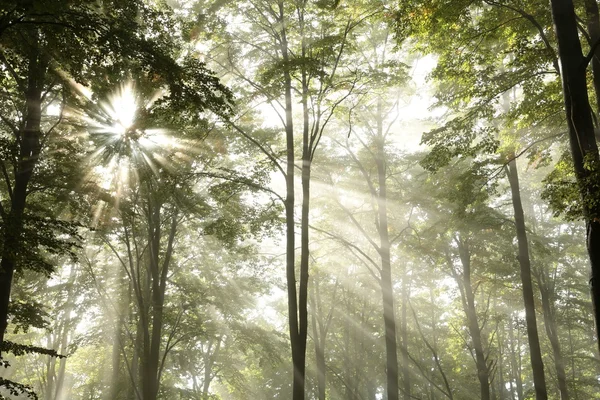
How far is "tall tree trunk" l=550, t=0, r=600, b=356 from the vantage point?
602 cm

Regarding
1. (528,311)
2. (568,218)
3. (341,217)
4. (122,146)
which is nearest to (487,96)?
→ (568,218)

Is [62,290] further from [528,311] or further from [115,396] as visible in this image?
[528,311]

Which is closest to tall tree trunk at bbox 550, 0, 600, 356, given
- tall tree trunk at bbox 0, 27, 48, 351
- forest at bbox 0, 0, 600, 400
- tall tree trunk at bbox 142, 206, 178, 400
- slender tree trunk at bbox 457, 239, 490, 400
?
forest at bbox 0, 0, 600, 400

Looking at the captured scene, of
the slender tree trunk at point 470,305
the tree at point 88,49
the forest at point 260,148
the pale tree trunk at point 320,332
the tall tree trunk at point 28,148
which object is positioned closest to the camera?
the tree at point 88,49

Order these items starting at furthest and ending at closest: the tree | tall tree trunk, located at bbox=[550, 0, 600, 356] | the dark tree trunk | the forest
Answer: the dark tree trunk < the forest < tall tree trunk, located at bbox=[550, 0, 600, 356] < the tree

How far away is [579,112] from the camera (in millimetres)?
6398

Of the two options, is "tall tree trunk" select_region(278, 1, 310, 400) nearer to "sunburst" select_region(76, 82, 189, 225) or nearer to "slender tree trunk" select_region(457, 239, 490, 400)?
"sunburst" select_region(76, 82, 189, 225)

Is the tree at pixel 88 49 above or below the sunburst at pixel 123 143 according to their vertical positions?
below

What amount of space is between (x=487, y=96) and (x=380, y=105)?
25.3ft

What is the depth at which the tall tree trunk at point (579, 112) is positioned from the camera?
6016mm

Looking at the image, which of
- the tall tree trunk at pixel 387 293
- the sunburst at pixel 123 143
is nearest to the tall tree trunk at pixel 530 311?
the tall tree trunk at pixel 387 293

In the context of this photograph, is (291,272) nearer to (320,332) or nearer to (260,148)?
(260,148)

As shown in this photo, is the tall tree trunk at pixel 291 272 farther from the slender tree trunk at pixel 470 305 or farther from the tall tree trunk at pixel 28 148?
the slender tree trunk at pixel 470 305

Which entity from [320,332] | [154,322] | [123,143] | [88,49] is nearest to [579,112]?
[88,49]
